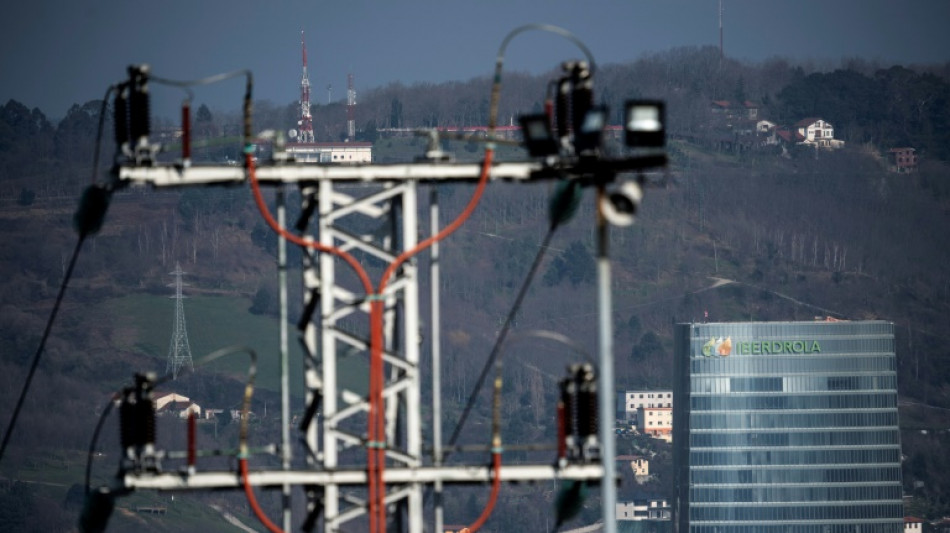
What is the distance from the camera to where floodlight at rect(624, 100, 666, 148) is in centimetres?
2978

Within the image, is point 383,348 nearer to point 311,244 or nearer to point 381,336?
point 381,336

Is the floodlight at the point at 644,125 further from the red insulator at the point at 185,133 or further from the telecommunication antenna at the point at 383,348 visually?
the red insulator at the point at 185,133

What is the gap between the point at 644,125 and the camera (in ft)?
97.7

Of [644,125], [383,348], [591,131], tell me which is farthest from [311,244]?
[644,125]

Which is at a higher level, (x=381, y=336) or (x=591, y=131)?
(x=591, y=131)

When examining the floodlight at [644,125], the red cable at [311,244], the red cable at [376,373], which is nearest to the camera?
the floodlight at [644,125]

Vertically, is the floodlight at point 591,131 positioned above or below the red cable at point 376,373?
above

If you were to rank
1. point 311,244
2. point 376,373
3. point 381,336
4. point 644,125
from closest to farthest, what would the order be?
1. point 644,125
2. point 311,244
3. point 376,373
4. point 381,336

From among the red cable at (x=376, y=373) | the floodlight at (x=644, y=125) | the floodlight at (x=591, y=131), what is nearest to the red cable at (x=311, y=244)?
the red cable at (x=376, y=373)

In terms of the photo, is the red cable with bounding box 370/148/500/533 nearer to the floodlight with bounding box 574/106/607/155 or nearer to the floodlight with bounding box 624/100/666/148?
the floodlight with bounding box 574/106/607/155

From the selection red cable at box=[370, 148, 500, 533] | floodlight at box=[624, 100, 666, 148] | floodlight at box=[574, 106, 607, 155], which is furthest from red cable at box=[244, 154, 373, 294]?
floodlight at box=[624, 100, 666, 148]

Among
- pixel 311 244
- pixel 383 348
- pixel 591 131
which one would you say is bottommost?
pixel 383 348

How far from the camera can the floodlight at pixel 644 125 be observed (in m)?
29.8

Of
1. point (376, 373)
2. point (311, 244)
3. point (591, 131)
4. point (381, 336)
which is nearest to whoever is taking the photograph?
point (591, 131)
